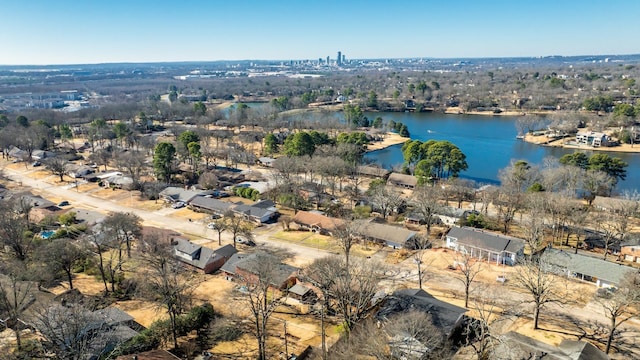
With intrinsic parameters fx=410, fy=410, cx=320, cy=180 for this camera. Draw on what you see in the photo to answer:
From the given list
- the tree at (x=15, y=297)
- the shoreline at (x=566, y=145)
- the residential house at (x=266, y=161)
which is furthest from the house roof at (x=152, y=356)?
the shoreline at (x=566, y=145)

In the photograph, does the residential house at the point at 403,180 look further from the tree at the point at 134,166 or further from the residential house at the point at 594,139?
the residential house at the point at 594,139

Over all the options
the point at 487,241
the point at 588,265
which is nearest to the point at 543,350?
the point at 588,265

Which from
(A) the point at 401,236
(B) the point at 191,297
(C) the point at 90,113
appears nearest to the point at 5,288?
(B) the point at 191,297

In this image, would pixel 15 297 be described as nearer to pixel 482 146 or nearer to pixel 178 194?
pixel 178 194

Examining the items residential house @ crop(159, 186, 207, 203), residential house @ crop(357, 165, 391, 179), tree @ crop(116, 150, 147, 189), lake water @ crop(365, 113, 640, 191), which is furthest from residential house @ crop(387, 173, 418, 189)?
tree @ crop(116, 150, 147, 189)

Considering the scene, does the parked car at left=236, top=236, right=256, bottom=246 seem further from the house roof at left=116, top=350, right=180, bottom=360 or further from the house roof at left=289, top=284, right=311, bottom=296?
the house roof at left=116, top=350, right=180, bottom=360
